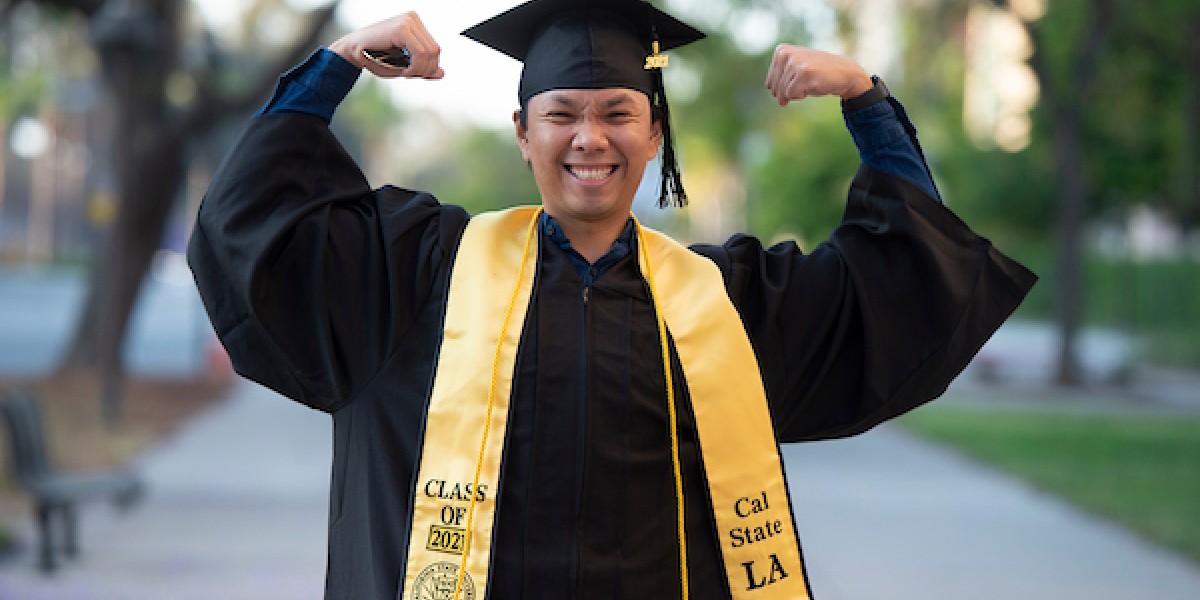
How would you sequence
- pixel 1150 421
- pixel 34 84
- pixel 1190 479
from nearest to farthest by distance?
pixel 1190 479 → pixel 1150 421 → pixel 34 84

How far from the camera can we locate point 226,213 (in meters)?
2.40

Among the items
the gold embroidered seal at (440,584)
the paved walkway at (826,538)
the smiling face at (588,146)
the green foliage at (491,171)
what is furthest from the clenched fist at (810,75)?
the green foliage at (491,171)

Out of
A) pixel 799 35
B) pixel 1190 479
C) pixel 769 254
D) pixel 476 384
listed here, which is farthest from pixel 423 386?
pixel 799 35

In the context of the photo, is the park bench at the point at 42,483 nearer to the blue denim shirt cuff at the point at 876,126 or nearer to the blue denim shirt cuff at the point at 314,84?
the blue denim shirt cuff at the point at 314,84

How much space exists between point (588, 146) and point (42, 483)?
536 centimetres

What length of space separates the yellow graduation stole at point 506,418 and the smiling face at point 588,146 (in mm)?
127

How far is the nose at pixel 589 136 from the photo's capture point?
242cm

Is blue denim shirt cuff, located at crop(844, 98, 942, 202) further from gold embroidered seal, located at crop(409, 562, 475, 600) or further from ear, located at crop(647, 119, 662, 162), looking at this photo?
gold embroidered seal, located at crop(409, 562, 475, 600)

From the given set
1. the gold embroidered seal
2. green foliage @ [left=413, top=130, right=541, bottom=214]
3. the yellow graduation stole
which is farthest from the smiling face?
green foliage @ [left=413, top=130, right=541, bottom=214]

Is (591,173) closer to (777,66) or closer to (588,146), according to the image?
(588,146)

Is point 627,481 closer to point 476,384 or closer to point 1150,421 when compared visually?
point 476,384

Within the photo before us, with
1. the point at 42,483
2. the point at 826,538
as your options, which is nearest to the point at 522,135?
the point at 42,483

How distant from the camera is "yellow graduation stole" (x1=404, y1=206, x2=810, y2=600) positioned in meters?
2.37

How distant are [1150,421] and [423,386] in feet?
43.4
